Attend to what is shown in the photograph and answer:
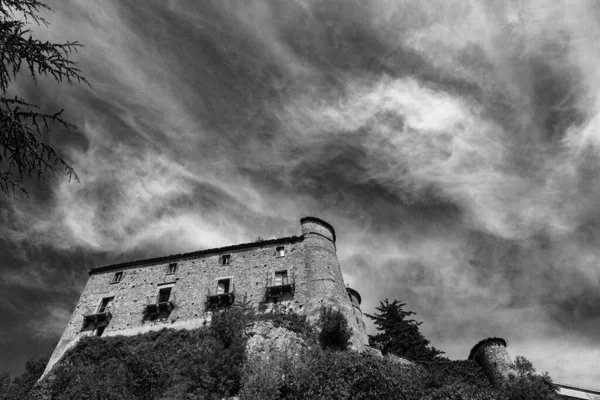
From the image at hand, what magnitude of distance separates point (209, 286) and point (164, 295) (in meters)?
4.23

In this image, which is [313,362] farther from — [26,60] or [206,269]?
[26,60]

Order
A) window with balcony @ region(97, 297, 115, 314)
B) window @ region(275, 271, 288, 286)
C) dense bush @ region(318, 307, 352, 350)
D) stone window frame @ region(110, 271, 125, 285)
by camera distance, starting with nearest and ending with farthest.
A: dense bush @ region(318, 307, 352, 350), window @ region(275, 271, 288, 286), window with balcony @ region(97, 297, 115, 314), stone window frame @ region(110, 271, 125, 285)

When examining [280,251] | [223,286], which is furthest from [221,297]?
[280,251]

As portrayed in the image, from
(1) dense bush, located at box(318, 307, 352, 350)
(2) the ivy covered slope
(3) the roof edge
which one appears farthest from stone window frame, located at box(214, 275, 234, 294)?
(3) the roof edge

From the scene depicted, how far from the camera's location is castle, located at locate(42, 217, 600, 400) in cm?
3000

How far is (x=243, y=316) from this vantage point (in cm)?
2838

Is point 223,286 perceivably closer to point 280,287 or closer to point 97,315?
point 280,287

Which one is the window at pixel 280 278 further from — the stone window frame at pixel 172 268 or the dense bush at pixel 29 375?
the dense bush at pixel 29 375

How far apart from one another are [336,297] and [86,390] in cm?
1763

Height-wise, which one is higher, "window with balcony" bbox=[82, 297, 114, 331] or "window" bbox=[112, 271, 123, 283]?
Answer: "window" bbox=[112, 271, 123, 283]

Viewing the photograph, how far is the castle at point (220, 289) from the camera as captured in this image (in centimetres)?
3000

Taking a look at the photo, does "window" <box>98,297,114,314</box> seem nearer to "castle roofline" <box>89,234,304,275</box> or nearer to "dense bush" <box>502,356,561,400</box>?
"castle roofline" <box>89,234,304,275</box>

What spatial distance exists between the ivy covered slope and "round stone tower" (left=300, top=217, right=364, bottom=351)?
1.70 meters

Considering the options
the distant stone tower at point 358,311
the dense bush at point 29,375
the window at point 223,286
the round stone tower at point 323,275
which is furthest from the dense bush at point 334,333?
the dense bush at point 29,375
